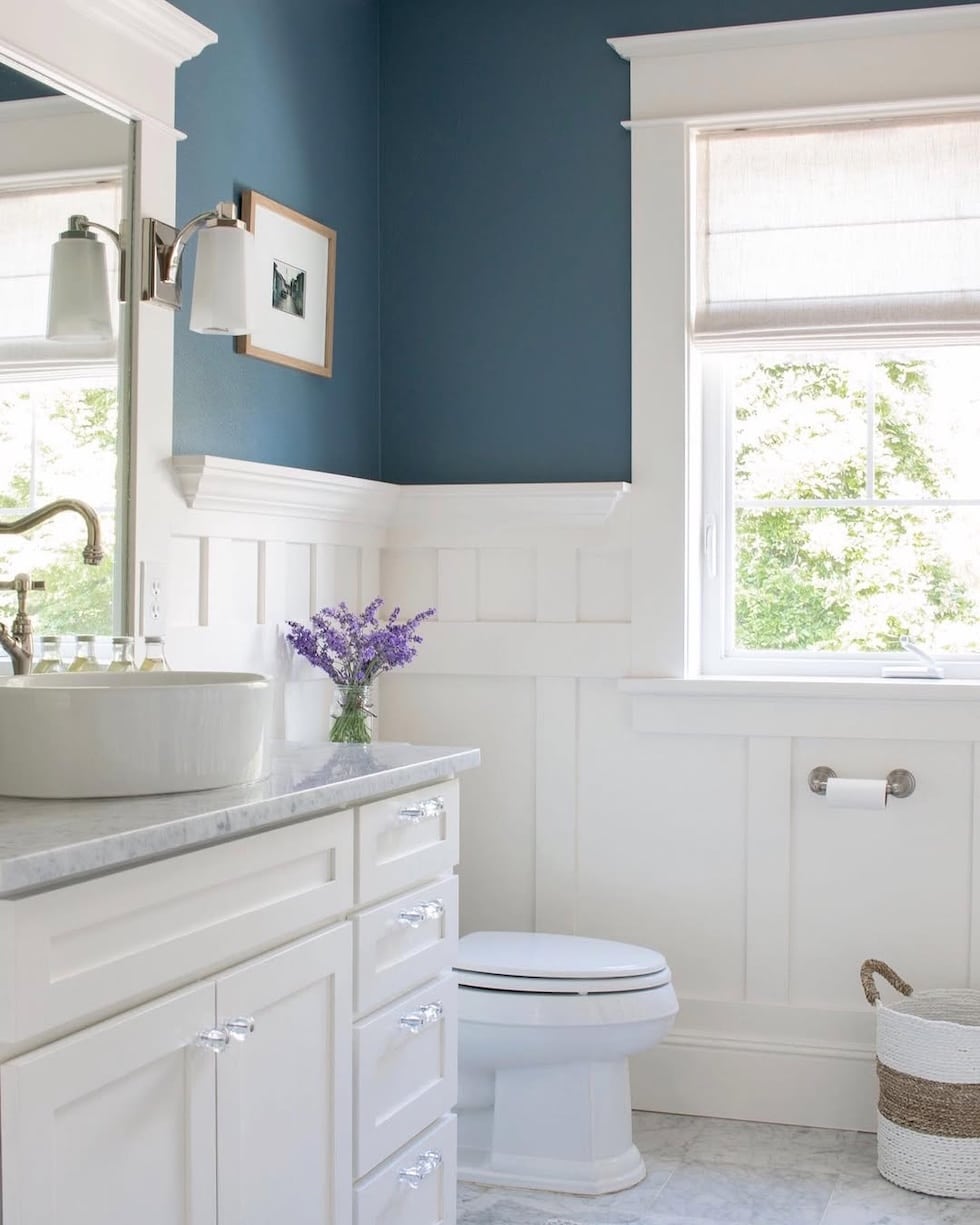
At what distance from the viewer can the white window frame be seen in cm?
307

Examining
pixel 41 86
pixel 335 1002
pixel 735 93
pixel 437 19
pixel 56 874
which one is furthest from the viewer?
pixel 437 19

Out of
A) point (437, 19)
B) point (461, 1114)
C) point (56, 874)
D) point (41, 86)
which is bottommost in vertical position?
point (461, 1114)

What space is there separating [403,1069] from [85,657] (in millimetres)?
753

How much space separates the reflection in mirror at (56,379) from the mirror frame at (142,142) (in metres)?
0.02

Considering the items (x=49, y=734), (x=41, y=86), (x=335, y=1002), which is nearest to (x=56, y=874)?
(x=49, y=734)

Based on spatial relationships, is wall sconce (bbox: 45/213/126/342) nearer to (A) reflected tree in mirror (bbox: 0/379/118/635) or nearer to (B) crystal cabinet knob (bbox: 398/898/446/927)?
(A) reflected tree in mirror (bbox: 0/379/118/635)

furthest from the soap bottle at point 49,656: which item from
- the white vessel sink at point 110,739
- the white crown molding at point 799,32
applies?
the white crown molding at point 799,32

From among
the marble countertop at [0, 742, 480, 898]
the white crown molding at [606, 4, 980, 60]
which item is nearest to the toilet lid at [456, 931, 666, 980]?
the marble countertop at [0, 742, 480, 898]

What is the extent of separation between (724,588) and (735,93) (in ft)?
3.46

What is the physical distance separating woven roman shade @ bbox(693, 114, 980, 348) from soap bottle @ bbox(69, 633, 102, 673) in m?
1.57

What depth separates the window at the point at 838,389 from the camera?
304cm

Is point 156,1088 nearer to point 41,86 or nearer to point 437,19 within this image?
point 41,86

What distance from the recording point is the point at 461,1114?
286cm

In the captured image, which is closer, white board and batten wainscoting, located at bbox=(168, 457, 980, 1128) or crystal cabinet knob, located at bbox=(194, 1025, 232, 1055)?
crystal cabinet knob, located at bbox=(194, 1025, 232, 1055)
